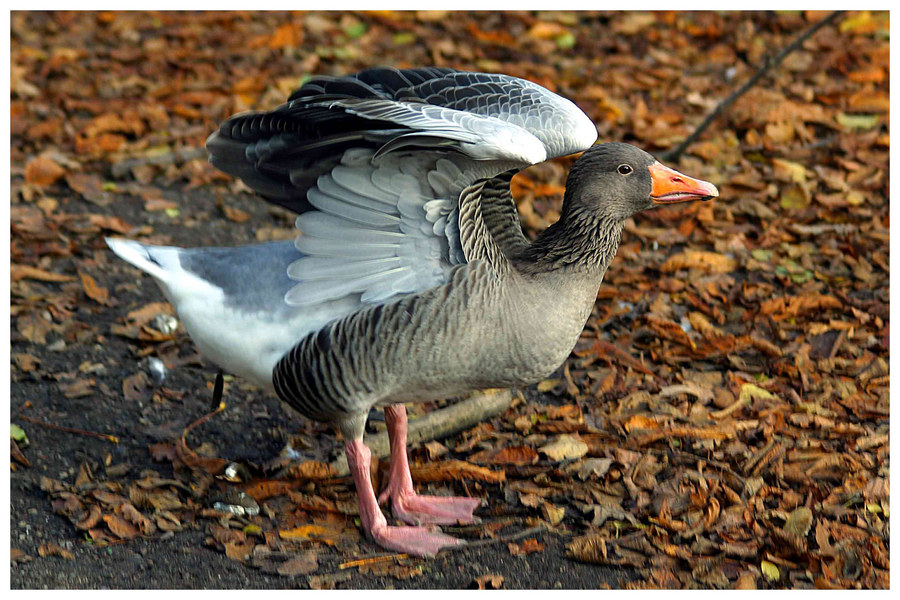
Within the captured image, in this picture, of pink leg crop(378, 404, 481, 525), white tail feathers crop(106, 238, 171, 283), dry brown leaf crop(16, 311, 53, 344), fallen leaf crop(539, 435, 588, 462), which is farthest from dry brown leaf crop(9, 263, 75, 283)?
fallen leaf crop(539, 435, 588, 462)

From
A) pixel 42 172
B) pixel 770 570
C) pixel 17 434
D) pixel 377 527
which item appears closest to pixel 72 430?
pixel 17 434

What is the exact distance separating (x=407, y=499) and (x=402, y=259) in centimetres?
128

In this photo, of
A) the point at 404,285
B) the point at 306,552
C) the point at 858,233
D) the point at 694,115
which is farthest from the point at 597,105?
the point at 306,552

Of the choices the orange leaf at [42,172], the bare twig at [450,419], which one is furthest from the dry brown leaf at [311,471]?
the orange leaf at [42,172]

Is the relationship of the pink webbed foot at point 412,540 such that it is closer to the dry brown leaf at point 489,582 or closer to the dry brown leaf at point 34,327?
the dry brown leaf at point 489,582

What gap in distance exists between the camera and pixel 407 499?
5.04 meters

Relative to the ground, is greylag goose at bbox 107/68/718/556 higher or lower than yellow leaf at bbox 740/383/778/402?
higher

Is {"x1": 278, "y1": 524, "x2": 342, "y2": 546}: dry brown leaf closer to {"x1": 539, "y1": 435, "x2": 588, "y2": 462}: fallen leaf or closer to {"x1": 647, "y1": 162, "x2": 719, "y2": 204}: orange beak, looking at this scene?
{"x1": 539, "y1": 435, "x2": 588, "y2": 462}: fallen leaf

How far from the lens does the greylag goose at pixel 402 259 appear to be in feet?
14.3

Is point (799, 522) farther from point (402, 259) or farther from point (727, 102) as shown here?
point (727, 102)

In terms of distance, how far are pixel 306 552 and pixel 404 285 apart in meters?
1.28

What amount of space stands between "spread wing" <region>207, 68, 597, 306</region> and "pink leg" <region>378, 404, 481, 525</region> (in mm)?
803

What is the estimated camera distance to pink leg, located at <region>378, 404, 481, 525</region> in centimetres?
493

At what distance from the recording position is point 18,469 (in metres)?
5.07
